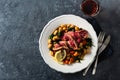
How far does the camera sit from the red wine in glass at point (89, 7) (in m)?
1.57

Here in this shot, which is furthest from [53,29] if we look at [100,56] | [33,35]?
[100,56]

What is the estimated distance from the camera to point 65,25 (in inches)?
61.8

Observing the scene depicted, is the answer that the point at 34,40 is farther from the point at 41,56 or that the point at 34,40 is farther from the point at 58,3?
the point at 58,3

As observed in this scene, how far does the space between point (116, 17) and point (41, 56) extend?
37 cm

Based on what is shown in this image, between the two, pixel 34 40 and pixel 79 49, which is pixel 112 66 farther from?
pixel 34 40

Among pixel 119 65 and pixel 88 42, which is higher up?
pixel 88 42

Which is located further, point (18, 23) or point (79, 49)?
point (18, 23)

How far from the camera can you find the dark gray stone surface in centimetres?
158

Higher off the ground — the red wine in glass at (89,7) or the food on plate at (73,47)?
the red wine in glass at (89,7)

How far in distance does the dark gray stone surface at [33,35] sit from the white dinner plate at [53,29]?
60mm

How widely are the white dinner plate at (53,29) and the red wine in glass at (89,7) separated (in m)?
0.05

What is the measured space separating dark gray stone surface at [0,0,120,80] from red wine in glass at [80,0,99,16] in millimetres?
34

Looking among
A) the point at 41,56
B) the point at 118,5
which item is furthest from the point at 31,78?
the point at 118,5

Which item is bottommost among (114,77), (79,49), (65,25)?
(114,77)
